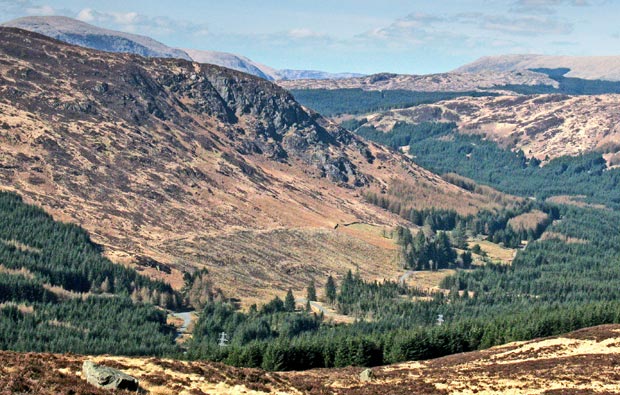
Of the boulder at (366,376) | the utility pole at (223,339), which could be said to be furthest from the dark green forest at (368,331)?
the boulder at (366,376)

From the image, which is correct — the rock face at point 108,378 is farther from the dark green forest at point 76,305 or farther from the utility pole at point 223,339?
the utility pole at point 223,339

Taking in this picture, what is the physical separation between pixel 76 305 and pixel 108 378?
118m

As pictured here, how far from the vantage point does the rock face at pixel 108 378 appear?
55.4 meters

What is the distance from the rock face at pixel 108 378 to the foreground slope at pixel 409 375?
2.65 ft

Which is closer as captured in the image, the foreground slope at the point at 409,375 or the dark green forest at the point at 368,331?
the foreground slope at the point at 409,375

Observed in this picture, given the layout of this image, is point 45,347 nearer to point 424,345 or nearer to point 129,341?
point 129,341

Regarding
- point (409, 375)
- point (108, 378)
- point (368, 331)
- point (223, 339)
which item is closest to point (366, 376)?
point (409, 375)

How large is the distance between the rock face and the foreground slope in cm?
81

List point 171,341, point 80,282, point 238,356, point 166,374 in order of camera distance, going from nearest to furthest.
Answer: point 166,374
point 238,356
point 171,341
point 80,282

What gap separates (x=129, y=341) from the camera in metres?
149

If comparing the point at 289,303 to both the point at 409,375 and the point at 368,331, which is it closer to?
the point at 368,331

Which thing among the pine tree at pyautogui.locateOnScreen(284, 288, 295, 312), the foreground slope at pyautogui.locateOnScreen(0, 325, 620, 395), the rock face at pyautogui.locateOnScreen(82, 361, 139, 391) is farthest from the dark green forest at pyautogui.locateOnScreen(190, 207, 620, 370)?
the rock face at pyautogui.locateOnScreen(82, 361, 139, 391)

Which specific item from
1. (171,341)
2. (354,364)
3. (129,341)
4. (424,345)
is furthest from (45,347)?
(424,345)

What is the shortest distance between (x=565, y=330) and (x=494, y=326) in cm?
1168
